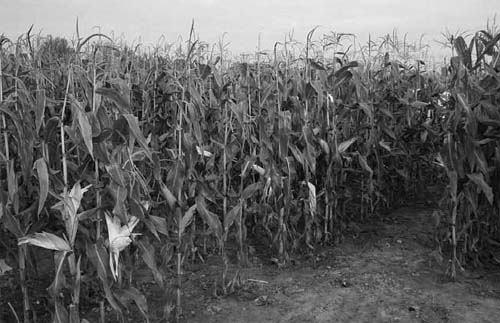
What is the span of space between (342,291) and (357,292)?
119 millimetres

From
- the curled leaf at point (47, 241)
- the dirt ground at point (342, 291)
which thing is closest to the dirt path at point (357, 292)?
the dirt ground at point (342, 291)

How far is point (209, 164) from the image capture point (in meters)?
4.03

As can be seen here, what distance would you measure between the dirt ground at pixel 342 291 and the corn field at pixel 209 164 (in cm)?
14

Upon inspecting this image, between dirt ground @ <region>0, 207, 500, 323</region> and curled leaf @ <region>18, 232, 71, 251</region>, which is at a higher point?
curled leaf @ <region>18, 232, 71, 251</region>

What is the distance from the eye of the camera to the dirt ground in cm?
357

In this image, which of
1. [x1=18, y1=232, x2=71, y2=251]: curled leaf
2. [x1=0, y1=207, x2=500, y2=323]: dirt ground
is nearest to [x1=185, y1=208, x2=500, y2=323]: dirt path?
[x1=0, y1=207, x2=500, y2=323]: dirt ground

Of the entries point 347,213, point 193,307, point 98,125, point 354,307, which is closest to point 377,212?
point 347,213

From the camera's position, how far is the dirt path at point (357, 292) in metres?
3.58

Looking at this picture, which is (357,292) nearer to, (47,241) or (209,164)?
(209,164)

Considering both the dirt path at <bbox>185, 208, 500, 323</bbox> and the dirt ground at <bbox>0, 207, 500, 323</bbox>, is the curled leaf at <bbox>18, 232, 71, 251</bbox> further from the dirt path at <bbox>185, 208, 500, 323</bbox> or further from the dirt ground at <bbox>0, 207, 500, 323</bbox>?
the dirt path at <bbox>185, 208, 500, 323</bbox>

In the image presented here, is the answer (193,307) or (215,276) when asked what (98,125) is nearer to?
(193,307)

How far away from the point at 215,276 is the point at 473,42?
2959 millimetres

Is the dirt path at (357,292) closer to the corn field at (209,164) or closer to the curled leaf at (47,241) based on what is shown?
the corn field at (209,164)

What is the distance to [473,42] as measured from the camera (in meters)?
4.06
